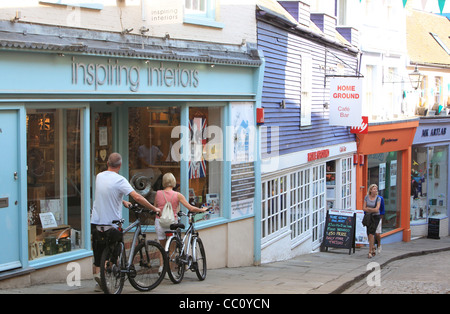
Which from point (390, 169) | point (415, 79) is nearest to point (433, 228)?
point (390, 169)

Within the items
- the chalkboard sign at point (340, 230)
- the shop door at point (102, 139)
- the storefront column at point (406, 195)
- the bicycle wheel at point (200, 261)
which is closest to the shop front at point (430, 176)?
the storefront column at point (406, 195)

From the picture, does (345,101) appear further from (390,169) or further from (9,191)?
(9,191)

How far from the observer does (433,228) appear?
24531mm

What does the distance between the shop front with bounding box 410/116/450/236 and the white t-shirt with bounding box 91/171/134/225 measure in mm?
18335

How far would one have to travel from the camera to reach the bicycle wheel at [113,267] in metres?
7.61

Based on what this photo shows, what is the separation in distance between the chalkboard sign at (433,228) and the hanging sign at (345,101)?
352 inches

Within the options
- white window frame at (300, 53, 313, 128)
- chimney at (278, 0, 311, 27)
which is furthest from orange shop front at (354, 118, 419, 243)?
chimney at (278, 0, 311, 27)

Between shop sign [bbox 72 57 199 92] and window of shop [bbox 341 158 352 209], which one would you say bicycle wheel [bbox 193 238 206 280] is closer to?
shop sign [bbox 72 57 199 92]

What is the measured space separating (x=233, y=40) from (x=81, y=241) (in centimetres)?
502

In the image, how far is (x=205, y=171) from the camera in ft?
39.6

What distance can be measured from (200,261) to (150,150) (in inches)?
91.9

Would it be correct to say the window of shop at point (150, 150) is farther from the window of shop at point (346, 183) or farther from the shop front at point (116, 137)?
the window of shop at point (346, 183)

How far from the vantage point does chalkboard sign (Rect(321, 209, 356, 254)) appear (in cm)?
1706

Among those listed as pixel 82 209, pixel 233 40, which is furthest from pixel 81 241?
pixel 233 40
